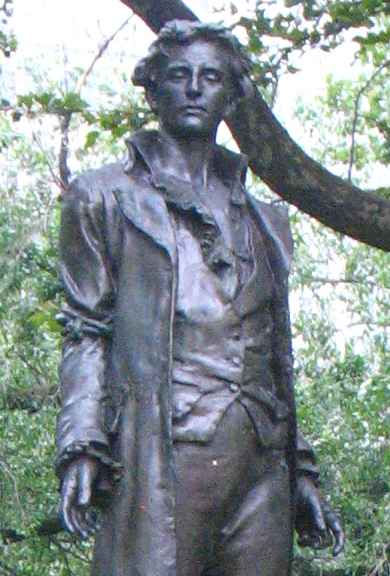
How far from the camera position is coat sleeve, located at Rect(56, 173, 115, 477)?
7.18m

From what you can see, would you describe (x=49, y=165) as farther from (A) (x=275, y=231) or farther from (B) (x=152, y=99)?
(A) (x=275, y=231)

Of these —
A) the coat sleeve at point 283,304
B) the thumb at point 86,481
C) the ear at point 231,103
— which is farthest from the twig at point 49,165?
the thumb at point 86,481

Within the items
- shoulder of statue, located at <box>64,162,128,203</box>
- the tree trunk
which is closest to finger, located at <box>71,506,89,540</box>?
shoulder of statue, located at <box>64,162,128,203</box>

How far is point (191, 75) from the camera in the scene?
7570 mm

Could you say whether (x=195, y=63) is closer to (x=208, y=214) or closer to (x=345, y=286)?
(x=208, y=214)

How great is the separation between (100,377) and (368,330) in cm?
906

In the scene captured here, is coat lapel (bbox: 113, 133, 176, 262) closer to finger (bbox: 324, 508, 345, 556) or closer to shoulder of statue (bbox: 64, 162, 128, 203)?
shoulder of statue (bbox: 64, 162, 128, 203)

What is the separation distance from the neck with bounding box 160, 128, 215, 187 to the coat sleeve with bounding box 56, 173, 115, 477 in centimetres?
29

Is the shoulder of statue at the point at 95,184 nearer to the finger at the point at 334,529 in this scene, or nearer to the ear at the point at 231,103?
the ear at the point at 231,103

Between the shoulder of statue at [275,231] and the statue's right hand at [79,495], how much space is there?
98 centimetres

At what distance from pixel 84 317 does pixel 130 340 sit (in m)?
0.20

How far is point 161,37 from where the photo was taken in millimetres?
7656

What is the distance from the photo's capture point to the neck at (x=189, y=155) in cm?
764

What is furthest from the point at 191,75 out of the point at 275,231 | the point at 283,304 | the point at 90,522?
the point at 90,522
